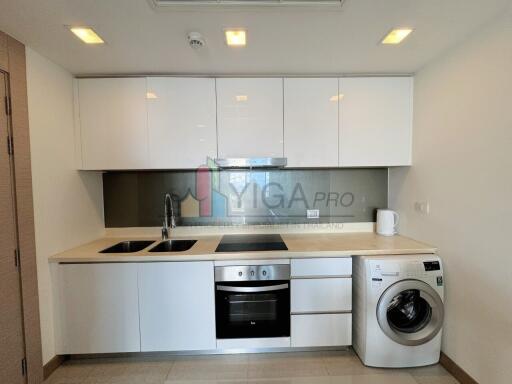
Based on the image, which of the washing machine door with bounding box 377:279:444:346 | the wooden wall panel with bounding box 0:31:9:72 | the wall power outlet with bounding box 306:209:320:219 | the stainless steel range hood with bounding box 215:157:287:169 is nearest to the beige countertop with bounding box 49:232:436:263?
the washing machine door with bounding box 377:279:444:346

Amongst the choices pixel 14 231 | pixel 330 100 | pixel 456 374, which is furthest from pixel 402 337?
pixel 14 231

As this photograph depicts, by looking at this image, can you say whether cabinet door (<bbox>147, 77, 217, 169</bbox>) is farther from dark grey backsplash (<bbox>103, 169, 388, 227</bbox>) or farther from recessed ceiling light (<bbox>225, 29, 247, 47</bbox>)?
recessed ceiling light (<bbox>225, 29, 247, 47</bbox>)

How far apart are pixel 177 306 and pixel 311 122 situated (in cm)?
186

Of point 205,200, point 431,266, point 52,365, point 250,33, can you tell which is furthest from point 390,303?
point 52,365

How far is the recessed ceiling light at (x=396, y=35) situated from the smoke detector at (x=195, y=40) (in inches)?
46.1

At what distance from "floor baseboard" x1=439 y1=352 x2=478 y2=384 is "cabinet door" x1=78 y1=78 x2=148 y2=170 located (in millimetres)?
2801

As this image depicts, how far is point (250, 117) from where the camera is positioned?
83.4 inches

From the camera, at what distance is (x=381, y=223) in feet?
7.83

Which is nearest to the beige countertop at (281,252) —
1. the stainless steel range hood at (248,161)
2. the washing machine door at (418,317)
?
the washing machine door at (418,317)

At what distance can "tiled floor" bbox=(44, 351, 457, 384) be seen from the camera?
1755 millimetres

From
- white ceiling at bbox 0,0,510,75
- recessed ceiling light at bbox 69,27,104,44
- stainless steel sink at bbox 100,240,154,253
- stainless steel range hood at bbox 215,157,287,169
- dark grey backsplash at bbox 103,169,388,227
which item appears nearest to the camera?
white ceiling at bbox 0,0,510,75

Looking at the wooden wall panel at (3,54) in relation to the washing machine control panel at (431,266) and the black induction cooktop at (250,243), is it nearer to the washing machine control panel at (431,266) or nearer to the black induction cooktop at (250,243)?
the black induction cooktop at (250,243)

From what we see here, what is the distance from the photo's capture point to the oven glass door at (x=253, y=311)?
1.90 m

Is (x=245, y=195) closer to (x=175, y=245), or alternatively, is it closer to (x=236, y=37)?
(x=175, y=245)
